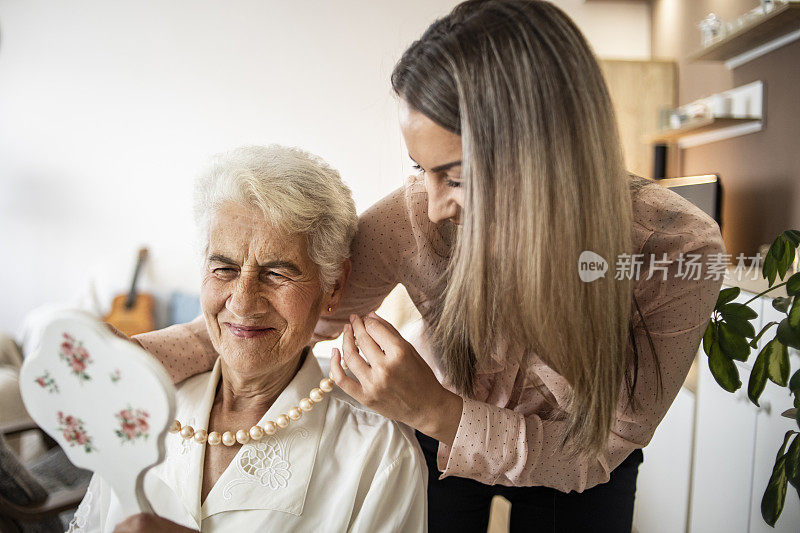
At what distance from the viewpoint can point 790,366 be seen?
0.92 m

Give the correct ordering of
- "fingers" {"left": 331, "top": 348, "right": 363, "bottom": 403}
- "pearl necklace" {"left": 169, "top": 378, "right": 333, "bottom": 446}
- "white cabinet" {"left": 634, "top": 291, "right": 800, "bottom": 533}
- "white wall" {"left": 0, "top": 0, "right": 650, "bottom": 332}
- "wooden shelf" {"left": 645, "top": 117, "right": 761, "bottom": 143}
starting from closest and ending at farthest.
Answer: "fingers" {"left": 331, "top": 348, "right": 363, "bottom": 403} < "pearl necklace" {"left": 169, "top": 378, "right": 333, "bottom": 446} < "white cabinet" {"left": 634, "top": 291, "right": 800, "bottom": 533} < "white wall" {"left": 0, "top": 0, "right": 650, "bottom": 332} < "wooden shelf" {"left": 645, "top": 117, "right": 761, "bottom": 143}

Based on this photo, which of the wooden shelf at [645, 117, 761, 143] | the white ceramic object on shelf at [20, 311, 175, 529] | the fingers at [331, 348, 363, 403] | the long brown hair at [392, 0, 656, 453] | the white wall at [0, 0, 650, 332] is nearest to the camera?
the white ceramic object on shelf at [20, 311, 175, 529]

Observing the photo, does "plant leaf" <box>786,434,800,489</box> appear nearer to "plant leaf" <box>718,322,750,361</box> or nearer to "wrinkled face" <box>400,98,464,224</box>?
"plant leaf" <box>718,322,750,361</box>

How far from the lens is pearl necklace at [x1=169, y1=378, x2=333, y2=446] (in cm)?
88

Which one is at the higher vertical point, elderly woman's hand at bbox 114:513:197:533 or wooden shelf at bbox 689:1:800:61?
wooden shelf at bbox 689:1:800:61

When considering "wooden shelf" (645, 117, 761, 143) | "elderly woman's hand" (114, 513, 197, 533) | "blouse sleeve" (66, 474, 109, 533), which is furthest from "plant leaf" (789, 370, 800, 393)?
"blouse sleeve" (66, 474, 109, 533)

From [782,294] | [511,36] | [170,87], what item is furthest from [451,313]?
[170,87]

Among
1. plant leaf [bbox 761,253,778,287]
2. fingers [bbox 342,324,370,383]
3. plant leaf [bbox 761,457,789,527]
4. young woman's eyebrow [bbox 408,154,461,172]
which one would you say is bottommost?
plant leaf [bbox 761,457,789,527]

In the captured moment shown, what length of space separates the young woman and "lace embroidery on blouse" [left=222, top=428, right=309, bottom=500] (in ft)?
0.57

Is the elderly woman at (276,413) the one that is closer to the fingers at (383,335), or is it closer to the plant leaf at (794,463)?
the fingers at (383,335)

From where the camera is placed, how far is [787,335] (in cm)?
90

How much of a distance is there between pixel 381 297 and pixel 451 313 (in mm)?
296

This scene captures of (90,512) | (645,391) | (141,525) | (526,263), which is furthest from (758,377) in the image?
(90,512)

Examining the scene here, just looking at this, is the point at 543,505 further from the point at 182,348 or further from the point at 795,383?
the point at 182,348
